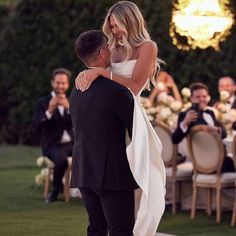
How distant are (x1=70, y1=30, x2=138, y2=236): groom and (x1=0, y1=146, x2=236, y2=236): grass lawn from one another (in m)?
3.16

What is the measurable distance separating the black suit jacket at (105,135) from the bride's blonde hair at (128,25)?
1.36 ft

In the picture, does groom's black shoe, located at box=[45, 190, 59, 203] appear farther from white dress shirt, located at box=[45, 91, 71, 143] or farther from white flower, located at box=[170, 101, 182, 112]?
white flower, located at box=[170, 101, 182, 112]

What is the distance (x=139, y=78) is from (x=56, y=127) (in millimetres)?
5543

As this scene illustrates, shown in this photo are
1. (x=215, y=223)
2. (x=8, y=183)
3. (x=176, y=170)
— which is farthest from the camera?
(x=8, y=183)

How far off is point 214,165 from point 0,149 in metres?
9.33

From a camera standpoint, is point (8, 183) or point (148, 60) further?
point (8, 183)

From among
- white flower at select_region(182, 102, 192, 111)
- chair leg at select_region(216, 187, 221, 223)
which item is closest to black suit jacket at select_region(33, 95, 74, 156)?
white flower at select_region(182, 102, 192, 111)

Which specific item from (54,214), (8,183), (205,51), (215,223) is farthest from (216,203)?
(205,51)

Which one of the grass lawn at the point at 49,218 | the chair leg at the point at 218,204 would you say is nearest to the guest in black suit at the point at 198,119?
the chair leg at the point at 218,204

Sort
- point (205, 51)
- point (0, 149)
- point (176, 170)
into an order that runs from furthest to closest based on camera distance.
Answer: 1. point (0, 149)
2. point (205, 51)
3. point (176, 170)

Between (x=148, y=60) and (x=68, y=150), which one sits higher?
(x=148, y=60)

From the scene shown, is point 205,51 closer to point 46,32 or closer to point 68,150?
point 46,32

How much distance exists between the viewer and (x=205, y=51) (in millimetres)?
16922

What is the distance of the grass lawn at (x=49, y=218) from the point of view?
919 cm
